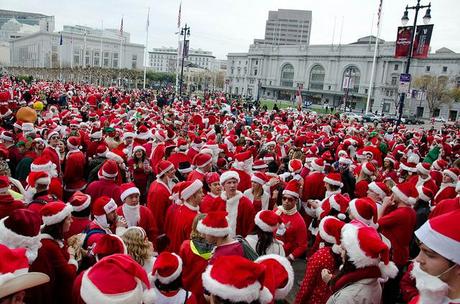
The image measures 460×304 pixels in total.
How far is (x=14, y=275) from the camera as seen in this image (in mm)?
2244

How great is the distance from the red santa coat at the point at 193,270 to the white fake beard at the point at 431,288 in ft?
7.23

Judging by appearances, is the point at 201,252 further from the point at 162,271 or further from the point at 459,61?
the point at 459,61

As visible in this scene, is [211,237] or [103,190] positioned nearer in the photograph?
[211,237]

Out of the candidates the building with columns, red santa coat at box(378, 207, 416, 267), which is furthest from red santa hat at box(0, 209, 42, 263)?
the building with columns

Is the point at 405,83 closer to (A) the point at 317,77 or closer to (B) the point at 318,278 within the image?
(B) the point at 318,278

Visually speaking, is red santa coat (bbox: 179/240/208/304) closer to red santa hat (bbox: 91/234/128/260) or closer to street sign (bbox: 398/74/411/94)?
red santa hat (bbox: 91/234/128/260)

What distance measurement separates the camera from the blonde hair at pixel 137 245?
11.6ft

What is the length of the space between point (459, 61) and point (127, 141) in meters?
84.4

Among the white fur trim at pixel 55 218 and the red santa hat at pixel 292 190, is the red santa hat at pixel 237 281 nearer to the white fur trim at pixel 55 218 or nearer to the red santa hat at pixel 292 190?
the white fur trim at pixel 55 218

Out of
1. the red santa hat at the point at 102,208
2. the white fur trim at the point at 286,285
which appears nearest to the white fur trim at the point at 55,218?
the red santa hat at the point at 102,208

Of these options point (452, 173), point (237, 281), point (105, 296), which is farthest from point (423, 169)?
point (105, 296)

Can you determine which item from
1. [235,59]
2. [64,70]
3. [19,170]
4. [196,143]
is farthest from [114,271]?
[235,59]

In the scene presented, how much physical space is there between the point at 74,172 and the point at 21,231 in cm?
490

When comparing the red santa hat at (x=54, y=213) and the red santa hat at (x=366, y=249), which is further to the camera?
the red santa hat at (x=54, y=213)
